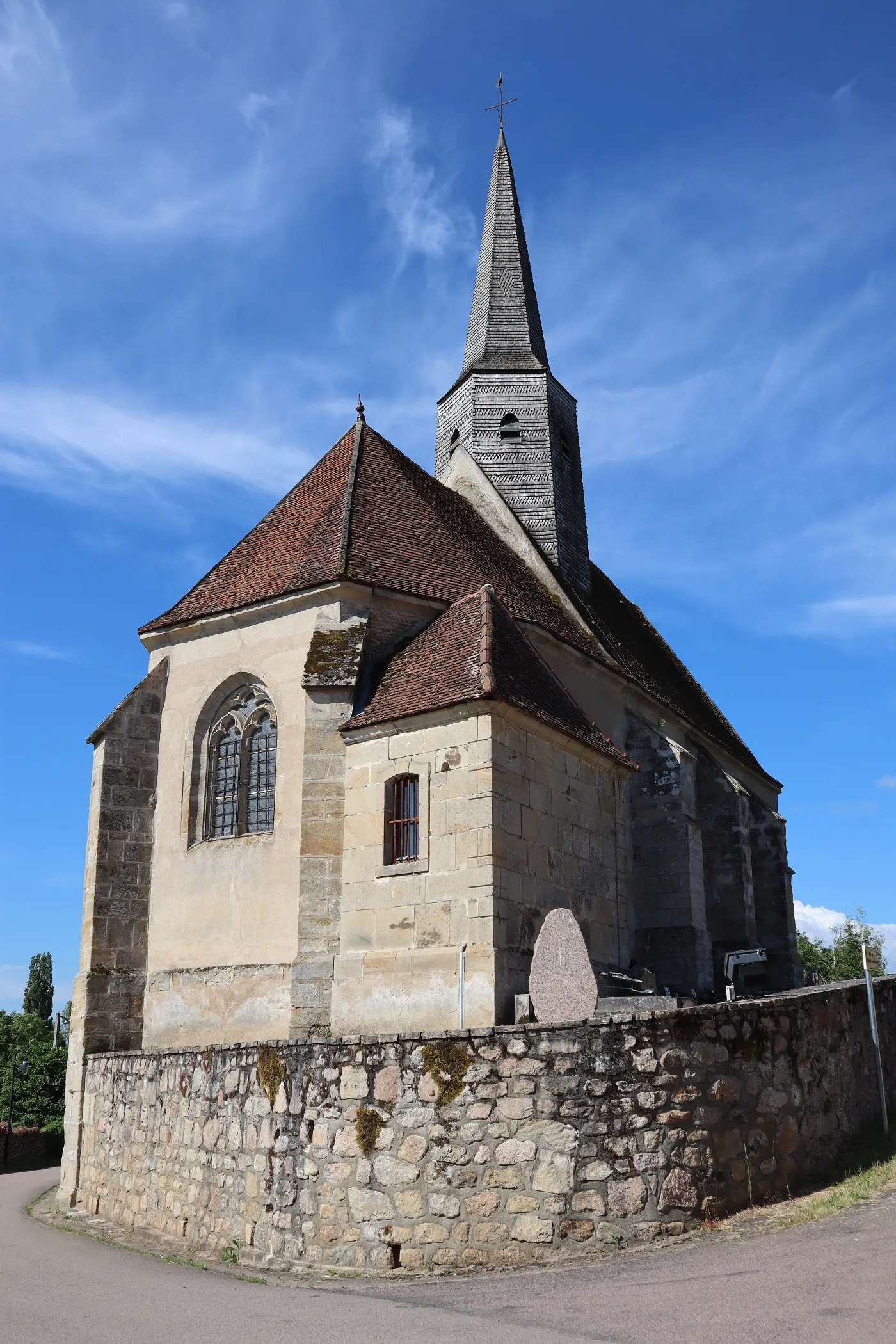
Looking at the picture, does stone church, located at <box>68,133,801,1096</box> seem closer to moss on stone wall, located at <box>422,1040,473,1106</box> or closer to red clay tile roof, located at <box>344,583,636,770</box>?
red clay tile roof, located at <box>344,583,636,770</box>

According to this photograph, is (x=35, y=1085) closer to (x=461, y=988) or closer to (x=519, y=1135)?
(x=461, y=988)

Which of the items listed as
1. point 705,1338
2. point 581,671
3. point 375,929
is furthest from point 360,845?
point 705,1338

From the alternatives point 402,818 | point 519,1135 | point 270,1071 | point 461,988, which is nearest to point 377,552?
point 402,818

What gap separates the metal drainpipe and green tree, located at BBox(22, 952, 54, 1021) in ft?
181

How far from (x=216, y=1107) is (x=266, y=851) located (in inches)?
171

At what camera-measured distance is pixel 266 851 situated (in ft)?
44.9

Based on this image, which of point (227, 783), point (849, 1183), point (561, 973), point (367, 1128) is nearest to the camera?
point (367, 1128)

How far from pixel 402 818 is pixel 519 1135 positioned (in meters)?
5.35

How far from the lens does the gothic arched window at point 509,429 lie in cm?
2348

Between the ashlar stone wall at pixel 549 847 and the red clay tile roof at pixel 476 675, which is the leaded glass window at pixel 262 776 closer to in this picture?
the red clay tile roof at pixel 476 675

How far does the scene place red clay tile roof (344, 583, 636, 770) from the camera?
40.1 feet

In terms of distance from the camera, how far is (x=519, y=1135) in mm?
7566

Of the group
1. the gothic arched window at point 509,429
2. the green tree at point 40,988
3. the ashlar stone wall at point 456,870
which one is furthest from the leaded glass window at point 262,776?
the green tree at point 40,988

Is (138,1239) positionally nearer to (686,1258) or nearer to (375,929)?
(375,929)
